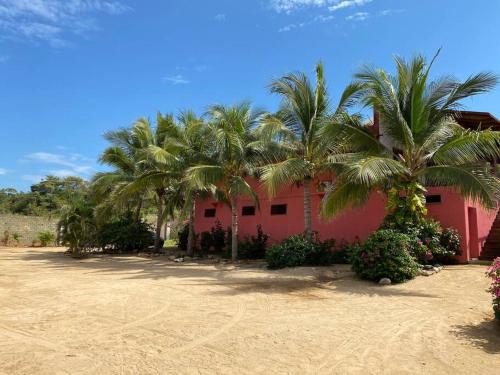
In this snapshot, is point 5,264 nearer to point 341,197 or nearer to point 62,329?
point 62,329

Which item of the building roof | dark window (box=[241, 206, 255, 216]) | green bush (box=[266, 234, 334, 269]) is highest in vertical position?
the building roof

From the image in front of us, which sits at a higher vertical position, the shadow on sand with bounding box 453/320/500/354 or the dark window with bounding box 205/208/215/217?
the dark window with bounding box 205/208/215/217

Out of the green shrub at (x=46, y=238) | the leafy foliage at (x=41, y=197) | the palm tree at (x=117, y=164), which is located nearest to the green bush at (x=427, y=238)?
the palm tree at (x=117, y=164)

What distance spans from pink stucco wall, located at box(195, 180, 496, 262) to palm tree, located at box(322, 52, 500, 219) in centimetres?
191

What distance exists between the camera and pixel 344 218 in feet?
49.2

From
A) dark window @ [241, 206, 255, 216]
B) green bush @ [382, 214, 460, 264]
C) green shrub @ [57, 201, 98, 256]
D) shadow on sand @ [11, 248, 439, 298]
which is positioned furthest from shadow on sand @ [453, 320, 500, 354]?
green shrub @ [57, 201, 98, 256]

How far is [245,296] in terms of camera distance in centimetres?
848

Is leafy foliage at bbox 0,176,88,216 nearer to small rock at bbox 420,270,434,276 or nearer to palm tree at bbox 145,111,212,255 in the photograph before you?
palm tree at bbox 145,111,212,255

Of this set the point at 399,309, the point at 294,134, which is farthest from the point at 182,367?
the point at 294,134

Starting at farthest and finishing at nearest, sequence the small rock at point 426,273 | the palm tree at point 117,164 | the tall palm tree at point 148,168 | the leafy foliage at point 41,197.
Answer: the leafy foliage at point 41,197 < the palm tree at point 117,164 < the tall palm tree at point 148,168 < the small rock at point 426,273

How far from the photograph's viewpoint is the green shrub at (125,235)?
67.1 feet

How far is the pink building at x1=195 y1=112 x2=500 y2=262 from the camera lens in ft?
40.8

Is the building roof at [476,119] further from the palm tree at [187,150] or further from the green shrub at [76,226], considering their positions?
the green shrub at [76,226]

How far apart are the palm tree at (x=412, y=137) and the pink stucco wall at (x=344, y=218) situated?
1.91 metres
